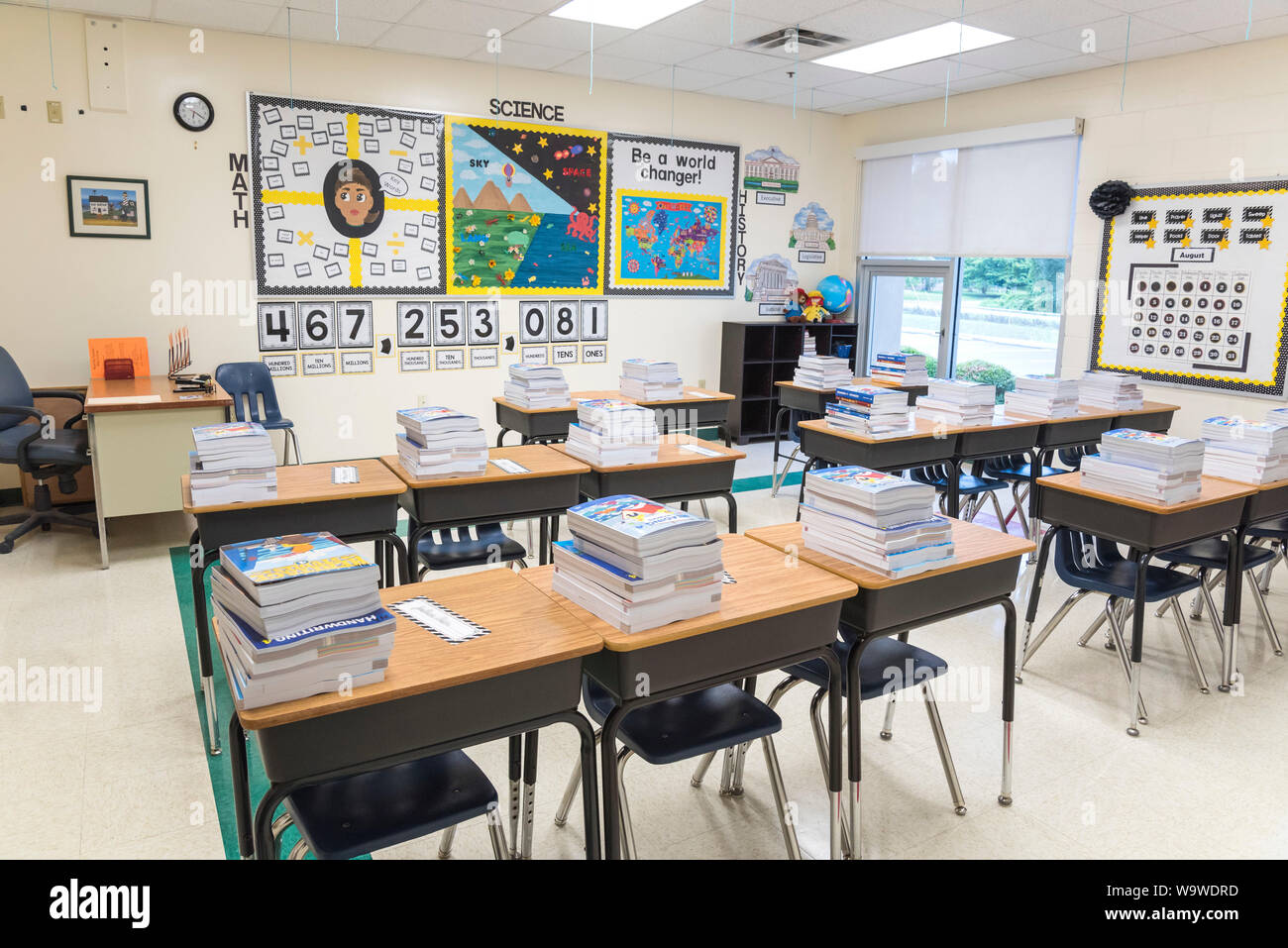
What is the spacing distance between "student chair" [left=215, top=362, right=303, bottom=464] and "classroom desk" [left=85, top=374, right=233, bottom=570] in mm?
1090

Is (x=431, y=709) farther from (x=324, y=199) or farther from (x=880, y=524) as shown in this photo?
(x=324, y=199)

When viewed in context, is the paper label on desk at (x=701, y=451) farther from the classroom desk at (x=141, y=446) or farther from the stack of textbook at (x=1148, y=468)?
the classroom desk at (x=141, y=446)

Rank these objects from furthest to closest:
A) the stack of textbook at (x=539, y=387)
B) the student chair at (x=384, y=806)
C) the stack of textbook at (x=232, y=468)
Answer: the stack of textbook at (x=539, y=387) → the stack of textbook at (x=232, y=468) → the student chair at (x=384, y=806)

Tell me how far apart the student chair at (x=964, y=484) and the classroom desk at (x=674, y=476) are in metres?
1.48

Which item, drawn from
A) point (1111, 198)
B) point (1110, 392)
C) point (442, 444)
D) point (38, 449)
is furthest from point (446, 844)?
Answer: point (1111, 198)

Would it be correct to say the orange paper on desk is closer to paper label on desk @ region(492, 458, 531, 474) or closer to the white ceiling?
the white ceiling

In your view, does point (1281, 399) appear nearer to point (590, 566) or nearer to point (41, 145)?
point (590, 566)

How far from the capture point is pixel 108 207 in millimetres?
5836

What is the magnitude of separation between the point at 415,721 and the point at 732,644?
75 centimetres

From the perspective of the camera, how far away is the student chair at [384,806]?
176cm

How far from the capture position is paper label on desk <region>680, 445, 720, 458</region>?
4.06 metres

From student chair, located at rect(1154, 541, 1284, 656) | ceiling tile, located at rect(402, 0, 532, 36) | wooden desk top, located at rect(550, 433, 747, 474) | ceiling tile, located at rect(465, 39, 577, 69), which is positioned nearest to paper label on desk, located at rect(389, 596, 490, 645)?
wooden desk top, located at rect(550, 433, 747, 474)

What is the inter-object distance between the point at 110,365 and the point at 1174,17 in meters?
6.83

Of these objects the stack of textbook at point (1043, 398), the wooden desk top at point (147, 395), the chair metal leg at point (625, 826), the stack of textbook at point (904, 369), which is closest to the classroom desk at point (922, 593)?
the chair metal leg at point (625, 826)
